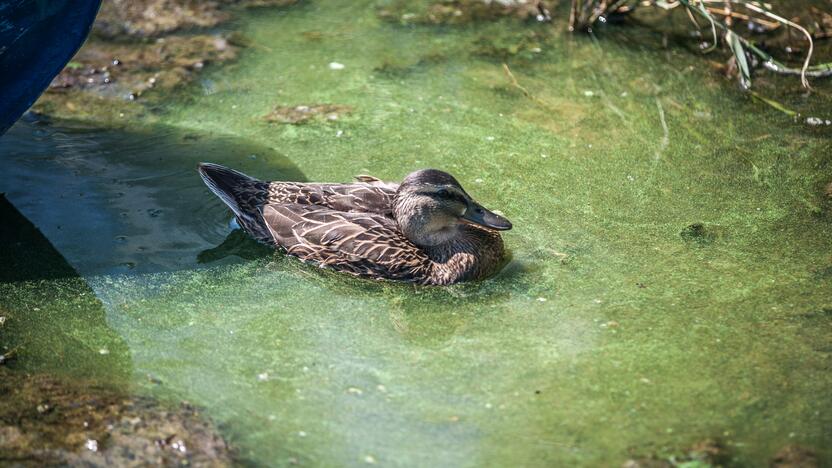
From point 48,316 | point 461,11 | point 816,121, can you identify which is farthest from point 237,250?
point 816,121

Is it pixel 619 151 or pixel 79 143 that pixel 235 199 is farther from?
pixel 619 151

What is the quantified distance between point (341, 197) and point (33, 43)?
1994 millimetres

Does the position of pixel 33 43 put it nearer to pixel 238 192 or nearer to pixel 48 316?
pixel 238 192

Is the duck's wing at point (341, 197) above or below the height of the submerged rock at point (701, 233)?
above

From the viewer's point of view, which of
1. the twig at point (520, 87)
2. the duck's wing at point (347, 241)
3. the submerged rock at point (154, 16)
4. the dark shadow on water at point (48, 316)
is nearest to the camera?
the dark shadow on water at point (48, 316)

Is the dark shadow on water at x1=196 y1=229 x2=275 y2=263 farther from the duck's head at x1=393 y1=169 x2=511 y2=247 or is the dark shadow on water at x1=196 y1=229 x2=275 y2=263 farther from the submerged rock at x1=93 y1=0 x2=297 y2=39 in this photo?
the submerged rock at x1=93 y1=0 x2=297 y2=39

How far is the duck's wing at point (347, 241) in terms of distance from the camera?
5184mm

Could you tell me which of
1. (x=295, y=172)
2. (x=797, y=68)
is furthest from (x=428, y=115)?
(x=797, y=68)

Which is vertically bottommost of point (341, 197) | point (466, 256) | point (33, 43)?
point (466, 256)

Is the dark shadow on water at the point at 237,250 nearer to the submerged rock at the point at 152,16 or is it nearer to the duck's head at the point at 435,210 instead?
the duck's head at the point at 435,210

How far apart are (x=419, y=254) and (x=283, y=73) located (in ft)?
8.91

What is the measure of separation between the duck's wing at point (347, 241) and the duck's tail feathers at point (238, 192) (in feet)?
0.38

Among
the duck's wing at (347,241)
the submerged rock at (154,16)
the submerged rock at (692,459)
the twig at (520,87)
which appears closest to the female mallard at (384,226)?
the duck's wing at (347,241)

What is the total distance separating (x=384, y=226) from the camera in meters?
5.34
